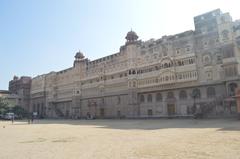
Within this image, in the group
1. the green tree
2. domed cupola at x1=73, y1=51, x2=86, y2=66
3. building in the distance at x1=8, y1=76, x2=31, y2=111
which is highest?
domed cupola at x1=73, y1=51, x2=86, y2=66

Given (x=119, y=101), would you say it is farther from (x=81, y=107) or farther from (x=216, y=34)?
(x=216, y=34)

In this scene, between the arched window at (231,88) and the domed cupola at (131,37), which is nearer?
the arched window at (231,88)

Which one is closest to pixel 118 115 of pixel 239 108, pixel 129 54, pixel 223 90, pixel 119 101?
pixel 119 101

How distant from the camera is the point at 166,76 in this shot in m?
51.8

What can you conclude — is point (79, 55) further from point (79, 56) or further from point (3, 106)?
point (3, 106)

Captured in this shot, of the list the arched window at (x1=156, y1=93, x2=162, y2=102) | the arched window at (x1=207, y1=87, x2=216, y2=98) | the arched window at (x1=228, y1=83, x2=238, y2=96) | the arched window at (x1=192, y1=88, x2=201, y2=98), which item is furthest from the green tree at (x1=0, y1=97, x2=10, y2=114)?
the arched window at (x1=228, y1=83, x2=238, y2=96)

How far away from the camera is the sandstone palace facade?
44.2 m

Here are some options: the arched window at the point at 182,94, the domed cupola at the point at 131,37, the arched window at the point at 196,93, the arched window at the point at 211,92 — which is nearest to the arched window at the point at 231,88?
the arched window at the point at 211,92

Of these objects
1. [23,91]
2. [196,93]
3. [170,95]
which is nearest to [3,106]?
[23,91]

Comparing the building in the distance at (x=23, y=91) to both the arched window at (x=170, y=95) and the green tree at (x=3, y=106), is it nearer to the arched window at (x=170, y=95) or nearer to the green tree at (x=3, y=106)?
the green tree at (x=3, y=106)

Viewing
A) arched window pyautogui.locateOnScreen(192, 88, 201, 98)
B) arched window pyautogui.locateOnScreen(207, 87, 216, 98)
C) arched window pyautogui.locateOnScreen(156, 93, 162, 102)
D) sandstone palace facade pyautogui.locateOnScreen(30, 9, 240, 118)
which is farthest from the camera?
arched window pyautogui.locateOnScreen(156, 93, 162, 102)

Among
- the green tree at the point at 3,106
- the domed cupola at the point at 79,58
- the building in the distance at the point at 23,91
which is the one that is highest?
the domed cupola at the point at 79,58

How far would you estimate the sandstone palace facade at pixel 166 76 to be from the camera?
4422cm

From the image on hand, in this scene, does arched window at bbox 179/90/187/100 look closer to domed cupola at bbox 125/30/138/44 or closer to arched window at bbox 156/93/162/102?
arched window at bbox 156/93/162/102
